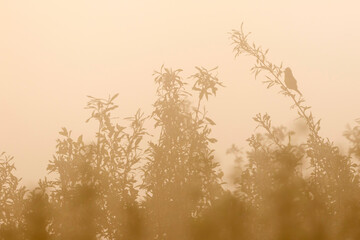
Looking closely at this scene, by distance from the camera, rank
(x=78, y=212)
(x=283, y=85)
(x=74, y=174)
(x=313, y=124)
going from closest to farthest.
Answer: (x=78, y=212)
(x=74, y=174)
(x=313, y=124)
(x=283, y=85)

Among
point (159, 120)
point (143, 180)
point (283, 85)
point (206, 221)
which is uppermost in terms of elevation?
point (283, 85)

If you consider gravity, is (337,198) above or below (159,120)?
below

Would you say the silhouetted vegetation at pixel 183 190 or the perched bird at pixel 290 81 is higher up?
the perched bird at pixel 290 81

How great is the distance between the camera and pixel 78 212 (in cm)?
436

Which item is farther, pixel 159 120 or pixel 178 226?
pixel 159 120

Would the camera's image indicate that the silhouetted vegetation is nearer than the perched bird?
Yes

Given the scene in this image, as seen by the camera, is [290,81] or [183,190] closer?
[183,190]

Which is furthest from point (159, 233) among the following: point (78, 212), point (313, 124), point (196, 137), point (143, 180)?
point (313, 124)

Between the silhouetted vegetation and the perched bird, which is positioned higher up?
the perched bird

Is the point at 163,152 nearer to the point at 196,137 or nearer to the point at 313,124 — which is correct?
the point at 196,137

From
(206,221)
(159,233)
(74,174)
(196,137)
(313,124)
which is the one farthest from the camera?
(313,124)

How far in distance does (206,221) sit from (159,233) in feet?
7.22

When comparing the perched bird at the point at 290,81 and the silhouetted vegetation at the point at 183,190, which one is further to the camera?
the perched bird at the point at 290,81

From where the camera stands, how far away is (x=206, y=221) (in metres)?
2.89
